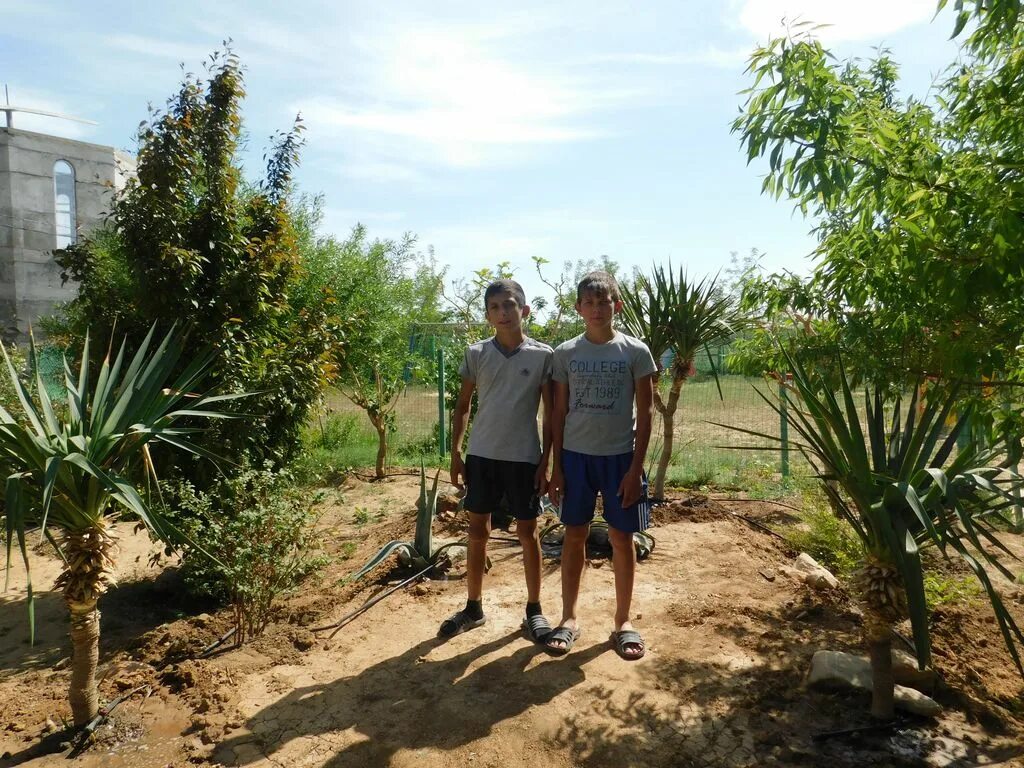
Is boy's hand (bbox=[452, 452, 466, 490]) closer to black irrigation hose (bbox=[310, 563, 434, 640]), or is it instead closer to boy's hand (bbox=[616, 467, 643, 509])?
boy's hand (bbox=[616, 467, 643, 509])

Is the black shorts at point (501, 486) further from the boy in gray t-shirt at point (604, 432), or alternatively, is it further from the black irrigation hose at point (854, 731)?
the black irrigation hose at point (854, 731)

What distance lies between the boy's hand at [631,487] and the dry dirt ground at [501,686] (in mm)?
805

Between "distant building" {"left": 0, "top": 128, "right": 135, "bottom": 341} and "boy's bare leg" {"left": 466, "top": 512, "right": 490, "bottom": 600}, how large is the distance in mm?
16576

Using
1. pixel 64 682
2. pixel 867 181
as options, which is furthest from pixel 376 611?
pixel 867 181

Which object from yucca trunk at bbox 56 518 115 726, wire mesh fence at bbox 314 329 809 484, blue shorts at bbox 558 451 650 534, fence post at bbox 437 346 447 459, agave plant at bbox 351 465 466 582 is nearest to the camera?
yucca trunk at bbox 56 518 115 726

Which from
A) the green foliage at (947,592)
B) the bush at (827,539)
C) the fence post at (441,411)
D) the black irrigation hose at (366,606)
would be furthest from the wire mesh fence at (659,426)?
the green foliage at (947,592)

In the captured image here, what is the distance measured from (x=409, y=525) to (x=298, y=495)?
6.06 feet

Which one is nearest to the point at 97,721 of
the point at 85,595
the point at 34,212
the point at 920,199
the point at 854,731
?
the point at 85,595

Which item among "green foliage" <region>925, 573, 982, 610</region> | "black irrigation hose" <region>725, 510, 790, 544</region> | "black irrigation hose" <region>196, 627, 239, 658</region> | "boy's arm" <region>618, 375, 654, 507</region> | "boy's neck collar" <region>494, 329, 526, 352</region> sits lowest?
"black irrigation hose" <region>196, 627, 239, 658</region>

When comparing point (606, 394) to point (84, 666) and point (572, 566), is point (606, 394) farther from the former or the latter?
point (84, 666)

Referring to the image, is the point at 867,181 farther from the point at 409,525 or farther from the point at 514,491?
the point at 409,525

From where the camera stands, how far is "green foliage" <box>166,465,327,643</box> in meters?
3.78

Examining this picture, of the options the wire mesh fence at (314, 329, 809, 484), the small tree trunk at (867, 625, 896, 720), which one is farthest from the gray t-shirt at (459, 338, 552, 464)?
the wire mesh fence at (314, 329, 809, 484)

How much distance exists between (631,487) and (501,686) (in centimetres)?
108
